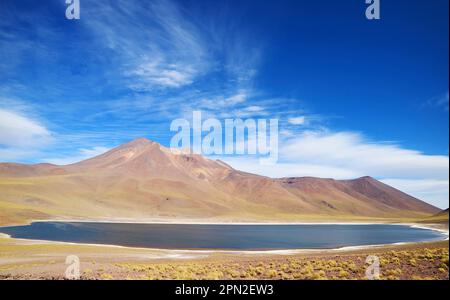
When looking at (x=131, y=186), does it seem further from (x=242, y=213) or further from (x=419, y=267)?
(x=419, y=267)

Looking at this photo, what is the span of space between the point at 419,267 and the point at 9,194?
142026mm

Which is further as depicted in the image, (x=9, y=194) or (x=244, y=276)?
(x=9, y=194)

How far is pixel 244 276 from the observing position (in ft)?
61.8

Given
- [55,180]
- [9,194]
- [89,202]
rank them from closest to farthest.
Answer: [9,194] → [89,202] → [55,180]
